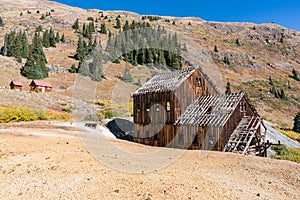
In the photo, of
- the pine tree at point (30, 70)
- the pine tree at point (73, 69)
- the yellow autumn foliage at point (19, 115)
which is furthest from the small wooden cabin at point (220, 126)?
the pine tree at point (73, 69)

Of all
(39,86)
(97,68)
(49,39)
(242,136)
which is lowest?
(242,136)

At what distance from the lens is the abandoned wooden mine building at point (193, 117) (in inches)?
710

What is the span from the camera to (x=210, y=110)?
19.8 m

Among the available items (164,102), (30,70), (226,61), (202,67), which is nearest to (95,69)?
(30,70)

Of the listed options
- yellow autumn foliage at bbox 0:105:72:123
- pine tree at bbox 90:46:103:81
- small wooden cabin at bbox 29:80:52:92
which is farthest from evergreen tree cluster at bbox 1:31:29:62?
yellow autumn foliage at bbox 0:105:72:123

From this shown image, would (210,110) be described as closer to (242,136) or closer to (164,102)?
(242,136)

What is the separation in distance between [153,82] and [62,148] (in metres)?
15.1

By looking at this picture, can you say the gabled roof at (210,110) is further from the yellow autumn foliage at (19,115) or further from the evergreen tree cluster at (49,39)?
the evergreen tree cluster at (49,39)

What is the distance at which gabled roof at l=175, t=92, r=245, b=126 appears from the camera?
60.0 feet

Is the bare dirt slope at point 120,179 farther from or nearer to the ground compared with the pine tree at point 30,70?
nearer to the ground

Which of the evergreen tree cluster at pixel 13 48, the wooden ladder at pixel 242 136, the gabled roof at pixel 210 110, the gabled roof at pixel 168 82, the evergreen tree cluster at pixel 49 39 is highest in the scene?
the evergreen tree cluster at pixel 49 39

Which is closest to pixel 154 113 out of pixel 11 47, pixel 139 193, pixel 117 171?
pixel 117 171

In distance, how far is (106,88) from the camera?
204 ft

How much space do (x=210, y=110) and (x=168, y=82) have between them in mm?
5136
